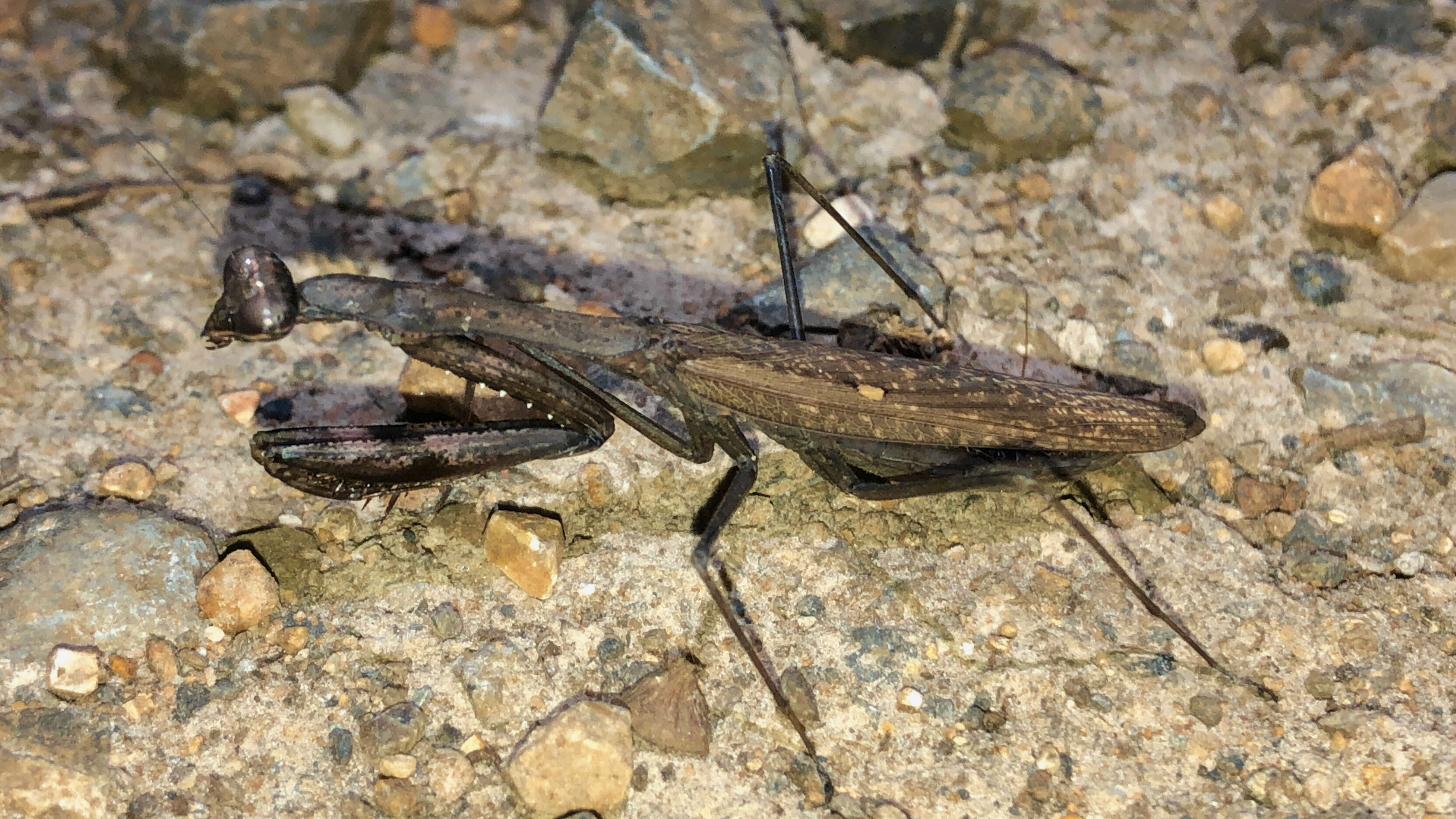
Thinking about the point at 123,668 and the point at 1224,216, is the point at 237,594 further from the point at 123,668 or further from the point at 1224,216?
the point at 1224,216

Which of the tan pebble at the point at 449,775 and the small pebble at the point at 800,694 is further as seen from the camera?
the small pebble at the point at 800,694

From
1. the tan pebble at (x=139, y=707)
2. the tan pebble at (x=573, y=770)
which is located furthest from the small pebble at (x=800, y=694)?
the tan pebble at (x=139, y=707)

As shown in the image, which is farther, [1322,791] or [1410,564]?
[1410,564]

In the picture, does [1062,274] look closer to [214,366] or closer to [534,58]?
[534,58]

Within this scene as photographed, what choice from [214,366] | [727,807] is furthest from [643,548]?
[214,366]

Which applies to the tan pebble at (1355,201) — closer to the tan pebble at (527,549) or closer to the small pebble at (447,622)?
the tan pebble at (527,549)

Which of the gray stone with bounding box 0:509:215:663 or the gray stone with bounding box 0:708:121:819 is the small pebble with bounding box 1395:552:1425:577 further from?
the gray stone with bounding box 0:708:121:819

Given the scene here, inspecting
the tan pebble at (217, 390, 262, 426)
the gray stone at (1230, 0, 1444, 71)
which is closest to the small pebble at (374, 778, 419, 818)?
the tan pebble at (217, 390, 262, 426)

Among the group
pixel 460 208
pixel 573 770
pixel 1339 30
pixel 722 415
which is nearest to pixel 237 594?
pixel 573 770
